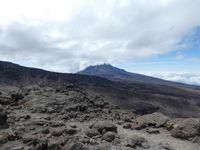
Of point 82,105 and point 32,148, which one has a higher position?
point 82,105

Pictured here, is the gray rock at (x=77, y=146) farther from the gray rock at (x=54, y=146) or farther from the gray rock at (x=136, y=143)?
the gray rock at (x=136, y=143)

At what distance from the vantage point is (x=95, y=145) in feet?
49.1

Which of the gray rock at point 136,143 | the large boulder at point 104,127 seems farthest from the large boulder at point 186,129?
the large boulder at point 104,127

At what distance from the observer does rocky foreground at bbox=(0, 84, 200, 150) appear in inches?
599

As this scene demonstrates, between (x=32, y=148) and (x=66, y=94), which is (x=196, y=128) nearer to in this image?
(x=32, y=148)

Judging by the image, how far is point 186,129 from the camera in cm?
1934

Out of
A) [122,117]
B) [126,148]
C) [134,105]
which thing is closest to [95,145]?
[126,148]

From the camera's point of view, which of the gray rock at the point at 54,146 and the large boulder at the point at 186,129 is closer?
the gray rock at the point at 54,146

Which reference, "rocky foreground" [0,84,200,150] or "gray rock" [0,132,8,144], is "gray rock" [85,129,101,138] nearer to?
"rocky foreground" [0,84,200,150]

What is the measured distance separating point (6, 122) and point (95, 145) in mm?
6321

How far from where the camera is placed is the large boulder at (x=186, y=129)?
19.1 m

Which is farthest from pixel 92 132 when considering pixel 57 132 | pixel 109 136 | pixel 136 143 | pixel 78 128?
pixel 136 143

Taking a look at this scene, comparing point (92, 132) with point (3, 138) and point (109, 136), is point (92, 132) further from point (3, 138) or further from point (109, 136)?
point (3, 138)

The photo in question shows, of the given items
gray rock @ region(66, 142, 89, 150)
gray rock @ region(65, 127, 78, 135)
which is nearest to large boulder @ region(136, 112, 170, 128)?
gray rock @ region(65, 127, 78, 135)
